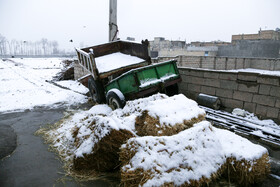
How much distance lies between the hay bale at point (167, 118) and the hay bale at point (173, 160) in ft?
1.50

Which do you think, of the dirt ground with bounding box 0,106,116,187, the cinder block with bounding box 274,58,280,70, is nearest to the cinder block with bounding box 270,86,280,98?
the dirt ground with bounding box 0,106,116,187

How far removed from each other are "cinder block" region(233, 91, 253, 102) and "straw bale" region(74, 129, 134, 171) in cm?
454

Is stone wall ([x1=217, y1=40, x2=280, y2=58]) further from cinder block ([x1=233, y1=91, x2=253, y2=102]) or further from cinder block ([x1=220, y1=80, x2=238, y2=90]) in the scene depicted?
cinder block ([x1=233, y1=91, x2=253, y2=102])

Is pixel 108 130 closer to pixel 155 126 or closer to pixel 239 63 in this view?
pixel 155 126

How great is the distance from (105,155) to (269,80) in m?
5.12

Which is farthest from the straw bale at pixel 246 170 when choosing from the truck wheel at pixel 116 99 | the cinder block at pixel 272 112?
the truck wheel at pixel 116 99

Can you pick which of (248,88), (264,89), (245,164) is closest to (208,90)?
(248,88)

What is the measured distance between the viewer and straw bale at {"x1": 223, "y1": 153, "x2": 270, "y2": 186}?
3.15 metres

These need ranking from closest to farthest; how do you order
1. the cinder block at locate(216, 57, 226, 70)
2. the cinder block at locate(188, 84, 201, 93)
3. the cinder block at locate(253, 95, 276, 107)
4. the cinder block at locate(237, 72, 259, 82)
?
the cinder block at locate(253, 95, 276, 107) → the cinder block at locate(237, 72, 259, 82) → the cinder block at locate(188, 84, 201, 93) → the cinder block at locate(216, 57, 226, 70)

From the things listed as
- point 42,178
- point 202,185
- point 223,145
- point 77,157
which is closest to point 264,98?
point 223,145

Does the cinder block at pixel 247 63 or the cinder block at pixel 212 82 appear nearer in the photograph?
the cinder block at pixel 212 82

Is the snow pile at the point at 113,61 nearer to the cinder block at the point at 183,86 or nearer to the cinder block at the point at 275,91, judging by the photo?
the cinder block at the point at 183,86

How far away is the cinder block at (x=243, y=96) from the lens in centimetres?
621

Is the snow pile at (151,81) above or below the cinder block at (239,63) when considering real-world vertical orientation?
below
